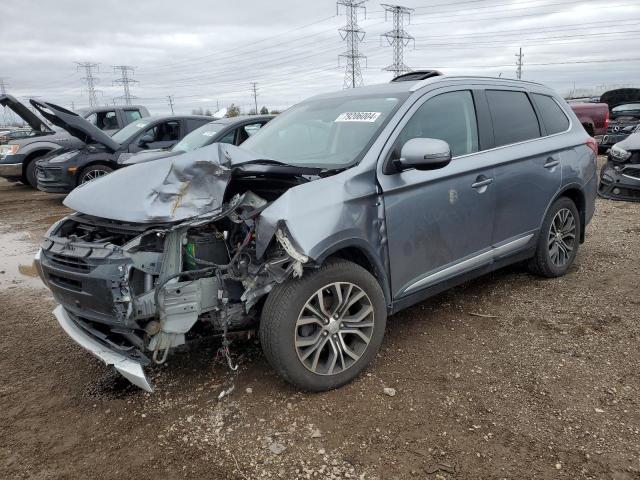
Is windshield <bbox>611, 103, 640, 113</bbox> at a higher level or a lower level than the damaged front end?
higher

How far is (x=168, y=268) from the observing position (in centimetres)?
271

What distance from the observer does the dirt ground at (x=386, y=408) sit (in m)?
2.46

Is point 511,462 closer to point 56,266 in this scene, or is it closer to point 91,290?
point 91,290

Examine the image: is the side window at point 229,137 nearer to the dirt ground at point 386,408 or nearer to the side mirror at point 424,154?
the dirt ground at point 386,408

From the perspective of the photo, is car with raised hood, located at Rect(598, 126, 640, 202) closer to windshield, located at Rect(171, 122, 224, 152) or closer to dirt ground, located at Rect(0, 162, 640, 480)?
dirt ground, located at Rect(0, 162, 640, 480)

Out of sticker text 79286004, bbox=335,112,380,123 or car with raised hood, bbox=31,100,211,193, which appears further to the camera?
car with raised hood, bbox=31,100,211,193

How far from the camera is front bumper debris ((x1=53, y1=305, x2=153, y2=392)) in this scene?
2600 mm

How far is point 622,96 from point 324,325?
55.0 ft

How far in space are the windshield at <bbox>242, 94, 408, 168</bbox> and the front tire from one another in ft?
2.55

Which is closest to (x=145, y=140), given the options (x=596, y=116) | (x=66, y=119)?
(x=66, y=119)

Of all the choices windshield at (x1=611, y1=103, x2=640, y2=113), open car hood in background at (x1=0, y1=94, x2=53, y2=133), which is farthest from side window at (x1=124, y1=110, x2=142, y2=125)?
windshield at (x1=611, y1=103, x2=640, y2=113)

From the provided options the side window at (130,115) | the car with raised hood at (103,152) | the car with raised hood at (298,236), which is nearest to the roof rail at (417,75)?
the car with raised hood at (298,236)

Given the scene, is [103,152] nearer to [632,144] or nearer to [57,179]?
[57,179]

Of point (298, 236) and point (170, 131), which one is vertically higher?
point (170, 131)
